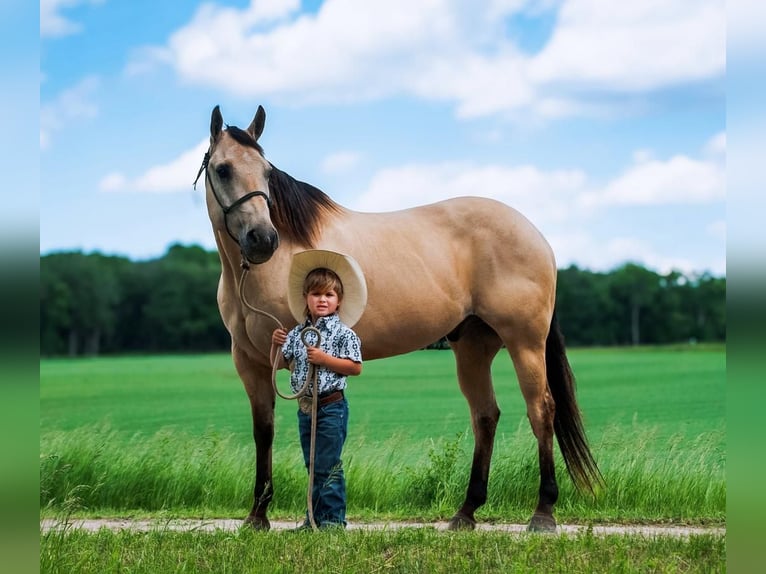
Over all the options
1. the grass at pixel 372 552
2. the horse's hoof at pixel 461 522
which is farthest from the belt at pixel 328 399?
the horse's hoof at pixel 461 522

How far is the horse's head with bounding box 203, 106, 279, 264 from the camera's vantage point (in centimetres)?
508

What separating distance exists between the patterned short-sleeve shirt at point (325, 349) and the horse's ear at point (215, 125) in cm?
136

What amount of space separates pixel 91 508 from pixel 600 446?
4.51m

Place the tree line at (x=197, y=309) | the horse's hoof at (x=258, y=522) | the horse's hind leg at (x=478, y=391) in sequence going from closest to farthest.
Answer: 1. the horse's hoof at (x=258, y=522)
2. the horse's hind leg at (x=478, y=391)
3. the tree line at (x=197, y=309)

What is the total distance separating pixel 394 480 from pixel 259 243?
3038mm

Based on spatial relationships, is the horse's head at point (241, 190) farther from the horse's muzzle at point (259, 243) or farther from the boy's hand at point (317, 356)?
the boy's hand at point (317, 356)

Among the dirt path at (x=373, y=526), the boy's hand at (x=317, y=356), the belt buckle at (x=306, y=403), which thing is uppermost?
→ the boy's hand at (x=317, y=356)

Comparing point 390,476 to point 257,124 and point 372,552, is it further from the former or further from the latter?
point 257,124

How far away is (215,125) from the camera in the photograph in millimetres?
5391

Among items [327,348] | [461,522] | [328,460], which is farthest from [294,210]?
[461,522]

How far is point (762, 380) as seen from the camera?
2.65 m

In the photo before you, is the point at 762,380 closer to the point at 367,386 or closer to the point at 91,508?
the point at 91,508

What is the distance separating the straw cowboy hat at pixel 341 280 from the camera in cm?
520

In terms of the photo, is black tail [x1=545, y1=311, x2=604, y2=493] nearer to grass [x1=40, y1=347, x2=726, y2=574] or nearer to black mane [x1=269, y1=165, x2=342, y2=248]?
grass [x1=40, y1=347, x2=726, y2=574]
